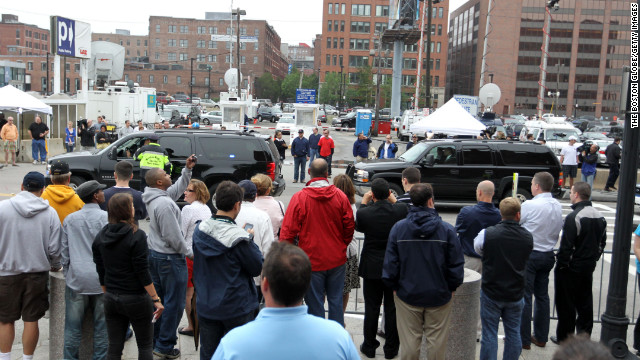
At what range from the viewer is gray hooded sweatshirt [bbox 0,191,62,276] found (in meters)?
4.97

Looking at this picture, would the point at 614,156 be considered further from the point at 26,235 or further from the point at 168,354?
the point at 26,235

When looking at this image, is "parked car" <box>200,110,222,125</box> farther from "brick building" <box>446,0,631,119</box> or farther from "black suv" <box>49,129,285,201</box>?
"brick building" <box>446,0,631,119</box>

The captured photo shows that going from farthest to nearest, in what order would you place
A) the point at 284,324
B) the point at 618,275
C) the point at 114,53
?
1. the point at 114,53
2. the point at 618,275
3. the point at 284,324

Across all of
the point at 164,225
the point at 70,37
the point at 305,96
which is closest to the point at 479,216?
the point at 164,225

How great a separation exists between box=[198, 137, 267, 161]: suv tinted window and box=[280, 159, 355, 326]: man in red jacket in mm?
8476

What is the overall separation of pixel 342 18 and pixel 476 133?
103125mm

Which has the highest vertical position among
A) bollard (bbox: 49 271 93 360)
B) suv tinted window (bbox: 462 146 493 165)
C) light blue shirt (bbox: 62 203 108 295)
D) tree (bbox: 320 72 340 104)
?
tree (bbox: 320 72 340 104)

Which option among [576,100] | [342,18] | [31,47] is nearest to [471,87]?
[576,100]

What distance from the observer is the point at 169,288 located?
545 cm

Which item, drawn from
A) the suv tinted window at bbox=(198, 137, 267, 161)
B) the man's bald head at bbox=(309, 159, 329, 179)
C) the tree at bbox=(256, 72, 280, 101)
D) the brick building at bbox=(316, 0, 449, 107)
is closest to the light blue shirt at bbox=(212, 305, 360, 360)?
the man's bald head at bbox=(309, 159, 329, 179)

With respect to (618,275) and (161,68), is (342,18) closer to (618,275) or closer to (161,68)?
(161,68)

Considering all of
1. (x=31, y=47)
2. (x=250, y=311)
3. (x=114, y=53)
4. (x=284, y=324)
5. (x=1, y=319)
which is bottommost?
(x=1, y=319)

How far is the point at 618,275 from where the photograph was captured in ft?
18.0

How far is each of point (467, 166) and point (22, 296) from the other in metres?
11.9
